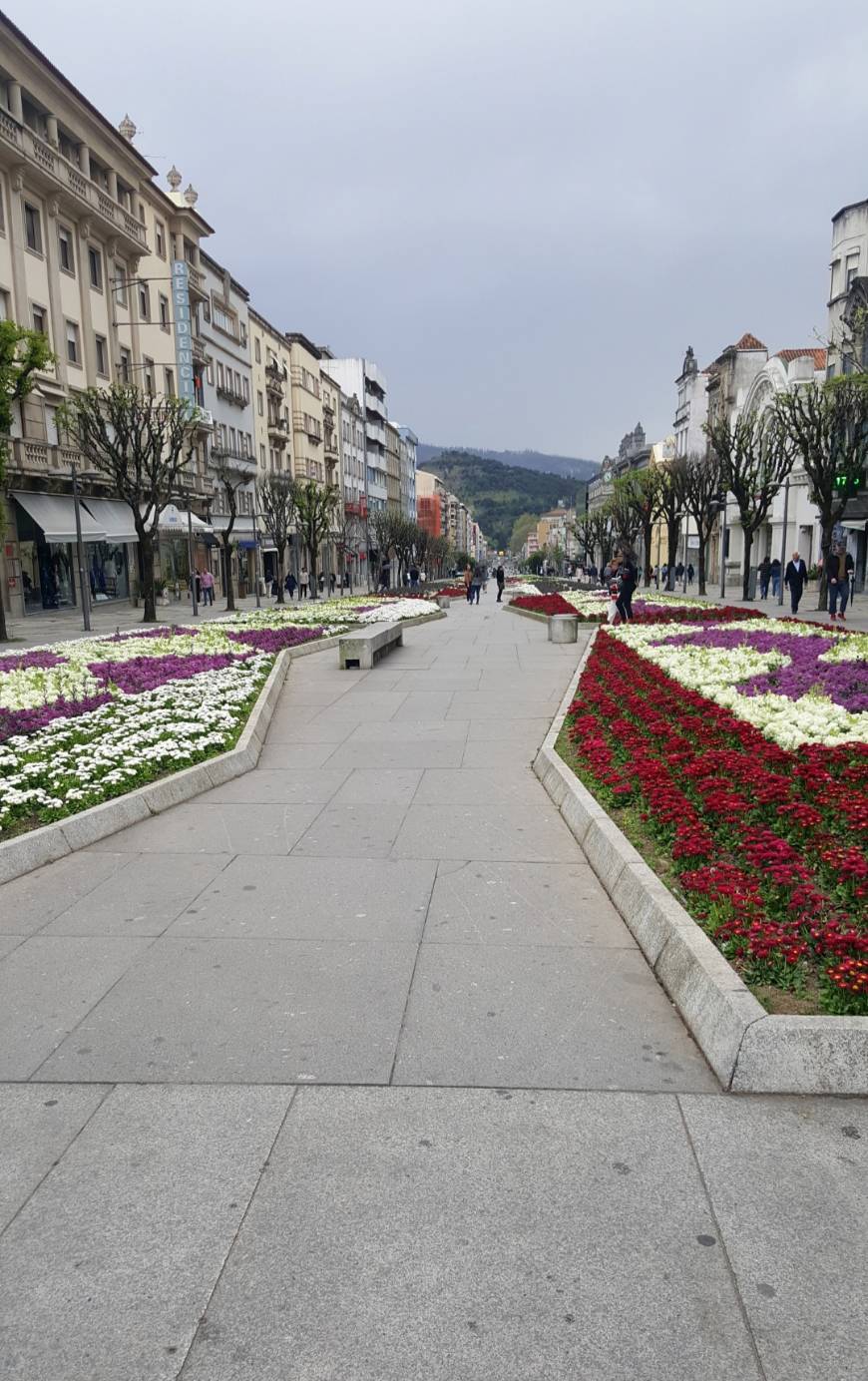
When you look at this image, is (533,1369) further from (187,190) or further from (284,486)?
(187,190)

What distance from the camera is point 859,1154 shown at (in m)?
3.26

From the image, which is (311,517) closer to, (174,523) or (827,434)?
(174,523)

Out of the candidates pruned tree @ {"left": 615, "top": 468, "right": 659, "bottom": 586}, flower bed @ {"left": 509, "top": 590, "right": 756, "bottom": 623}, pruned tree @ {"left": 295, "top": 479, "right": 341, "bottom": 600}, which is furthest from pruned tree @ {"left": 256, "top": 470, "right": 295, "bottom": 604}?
pruned tree @ {"left": 615, "top": 468, "right": 659, "bottom": 586}

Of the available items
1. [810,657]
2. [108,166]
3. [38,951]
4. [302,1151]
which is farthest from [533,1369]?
[108,166]

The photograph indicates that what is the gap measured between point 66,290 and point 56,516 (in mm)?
9127

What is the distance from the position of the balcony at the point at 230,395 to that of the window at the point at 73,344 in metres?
16.3

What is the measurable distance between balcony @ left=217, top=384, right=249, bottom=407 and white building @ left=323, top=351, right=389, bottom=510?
119ft

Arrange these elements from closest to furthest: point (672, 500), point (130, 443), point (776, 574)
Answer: point (130, 443)
point (776, 574)
point (672, 500)

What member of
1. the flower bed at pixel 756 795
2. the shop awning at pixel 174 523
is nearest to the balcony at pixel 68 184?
the shop awning at pixel 174 523

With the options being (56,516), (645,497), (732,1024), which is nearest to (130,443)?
(56,516)

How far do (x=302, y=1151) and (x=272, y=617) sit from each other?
24.3 meters

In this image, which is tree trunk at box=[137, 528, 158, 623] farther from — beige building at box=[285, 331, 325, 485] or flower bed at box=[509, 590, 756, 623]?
beige building at box=[285, 331, 325, 485]

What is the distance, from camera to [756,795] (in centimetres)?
614

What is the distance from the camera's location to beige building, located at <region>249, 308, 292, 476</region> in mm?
60750
